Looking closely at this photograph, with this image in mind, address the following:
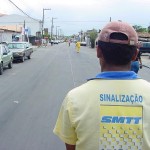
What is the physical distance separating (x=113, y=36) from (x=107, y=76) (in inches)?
9.8

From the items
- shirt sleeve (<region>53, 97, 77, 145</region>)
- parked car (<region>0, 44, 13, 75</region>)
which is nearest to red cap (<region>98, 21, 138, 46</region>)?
shirt sleeve (<region>53, 97, 77, 145</region>)

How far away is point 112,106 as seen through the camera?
2.23 m

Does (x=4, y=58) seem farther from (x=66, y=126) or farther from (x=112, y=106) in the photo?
(x=112, y=106)

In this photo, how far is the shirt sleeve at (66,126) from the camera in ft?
7.52

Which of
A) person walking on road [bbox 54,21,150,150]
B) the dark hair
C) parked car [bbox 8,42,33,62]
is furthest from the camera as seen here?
parked car [bbox 8,42,33,62]

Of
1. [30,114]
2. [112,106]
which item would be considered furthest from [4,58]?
[112,106]

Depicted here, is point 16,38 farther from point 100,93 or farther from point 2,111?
point 100,93

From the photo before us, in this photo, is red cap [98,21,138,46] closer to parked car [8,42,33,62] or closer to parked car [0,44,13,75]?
parked car [0,44,13,75]

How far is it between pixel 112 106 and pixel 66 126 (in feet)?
1.04

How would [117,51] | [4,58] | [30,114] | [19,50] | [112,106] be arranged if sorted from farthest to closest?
[19,50], [4,58], [30,114], [117,51], [112,106]

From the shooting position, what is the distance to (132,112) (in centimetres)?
224

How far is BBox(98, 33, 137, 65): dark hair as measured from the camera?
2.34 meters

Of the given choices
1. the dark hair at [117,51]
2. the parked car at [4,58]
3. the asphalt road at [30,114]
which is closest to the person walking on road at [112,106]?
the dark hair at [117,51]

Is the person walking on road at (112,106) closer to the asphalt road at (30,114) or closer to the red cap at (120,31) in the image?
the red cap at (120,31)
